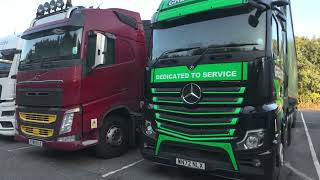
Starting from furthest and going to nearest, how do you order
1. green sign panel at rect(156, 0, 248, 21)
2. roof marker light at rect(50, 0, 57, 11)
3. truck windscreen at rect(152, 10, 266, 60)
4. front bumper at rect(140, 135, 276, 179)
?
roof marker light at rect(50, 0, 57, 11), green sign panel at rect(156, 0, 248, 21), truck windscreen at rect(152, 10, 266, 60), front bumper at rect(140, 135, 276, 179)

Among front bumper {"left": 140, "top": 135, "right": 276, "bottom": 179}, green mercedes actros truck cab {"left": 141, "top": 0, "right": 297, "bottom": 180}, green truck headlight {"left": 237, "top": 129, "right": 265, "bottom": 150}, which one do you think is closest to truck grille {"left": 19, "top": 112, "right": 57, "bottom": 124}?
green mercedes actros truck cab {"left": 141, "top": 0, "right": 297, "bottom": 180}

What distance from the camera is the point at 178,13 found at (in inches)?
256

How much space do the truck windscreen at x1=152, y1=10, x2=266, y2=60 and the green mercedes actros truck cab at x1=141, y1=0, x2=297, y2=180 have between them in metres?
0.01

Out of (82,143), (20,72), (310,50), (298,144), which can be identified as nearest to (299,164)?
(298,144)

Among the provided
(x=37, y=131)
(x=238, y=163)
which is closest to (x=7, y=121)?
(x=37, y=131)

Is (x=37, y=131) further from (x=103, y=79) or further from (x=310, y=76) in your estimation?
(x=310, y=76)

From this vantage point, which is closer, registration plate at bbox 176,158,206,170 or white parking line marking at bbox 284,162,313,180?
registration plate at bbox 176,158,206,170

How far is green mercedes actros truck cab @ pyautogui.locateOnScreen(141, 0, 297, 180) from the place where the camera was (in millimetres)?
5496

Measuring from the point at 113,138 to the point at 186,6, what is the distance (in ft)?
10.8

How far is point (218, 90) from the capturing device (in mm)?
5707

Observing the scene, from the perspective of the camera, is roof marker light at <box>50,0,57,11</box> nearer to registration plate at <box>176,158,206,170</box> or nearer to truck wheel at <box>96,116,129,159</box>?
truck wheel at <box>96,116,129,159</box>

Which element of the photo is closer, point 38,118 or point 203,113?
point 203,113

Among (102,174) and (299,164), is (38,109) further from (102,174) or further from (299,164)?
(299,164)

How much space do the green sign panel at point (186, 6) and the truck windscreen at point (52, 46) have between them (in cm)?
180
